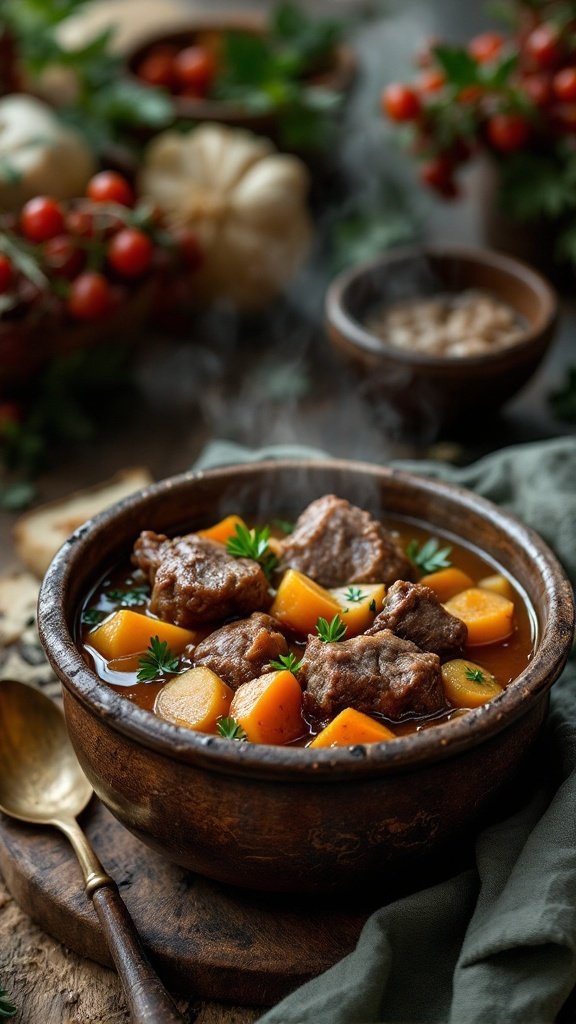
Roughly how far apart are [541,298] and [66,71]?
3414 mm

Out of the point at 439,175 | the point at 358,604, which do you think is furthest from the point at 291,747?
the point at 439,175

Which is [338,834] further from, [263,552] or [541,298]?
[541,298]

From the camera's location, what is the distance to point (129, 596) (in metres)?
3.21

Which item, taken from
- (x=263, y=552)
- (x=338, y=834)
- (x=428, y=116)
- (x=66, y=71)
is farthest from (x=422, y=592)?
(x=66, y=71)

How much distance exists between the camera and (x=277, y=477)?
3516 millimetres

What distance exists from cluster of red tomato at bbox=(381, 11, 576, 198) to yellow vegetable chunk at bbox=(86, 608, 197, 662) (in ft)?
11.1

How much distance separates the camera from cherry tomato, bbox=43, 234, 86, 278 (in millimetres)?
4891

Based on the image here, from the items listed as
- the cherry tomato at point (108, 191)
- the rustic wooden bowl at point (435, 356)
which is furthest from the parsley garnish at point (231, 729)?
the cherry tomato at point (108, 191)

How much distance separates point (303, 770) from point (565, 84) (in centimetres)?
399

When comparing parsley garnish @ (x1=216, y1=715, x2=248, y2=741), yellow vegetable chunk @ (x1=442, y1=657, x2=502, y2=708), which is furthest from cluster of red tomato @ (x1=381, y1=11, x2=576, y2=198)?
parsley garnish @ (x1=216, y1=715, x2=248, y2=741)

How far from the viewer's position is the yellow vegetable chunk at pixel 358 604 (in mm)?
3008

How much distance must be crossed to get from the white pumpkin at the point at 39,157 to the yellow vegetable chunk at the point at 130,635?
9.57ft

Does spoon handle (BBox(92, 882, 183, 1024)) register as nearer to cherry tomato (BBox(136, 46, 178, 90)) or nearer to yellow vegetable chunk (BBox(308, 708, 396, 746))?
yellow vegetable chunk (BBox(308, 708, 396, 746))

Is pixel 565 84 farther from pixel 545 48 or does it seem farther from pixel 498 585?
pixel 498 585
